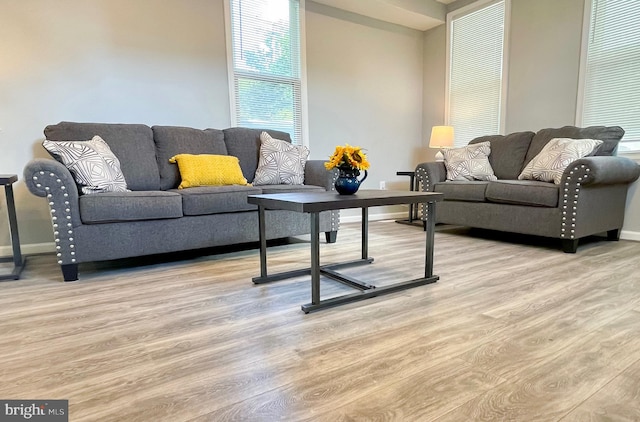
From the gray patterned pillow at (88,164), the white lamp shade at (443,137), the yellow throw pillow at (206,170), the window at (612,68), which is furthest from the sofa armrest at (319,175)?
the window at (612,68)

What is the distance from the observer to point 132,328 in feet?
4.68

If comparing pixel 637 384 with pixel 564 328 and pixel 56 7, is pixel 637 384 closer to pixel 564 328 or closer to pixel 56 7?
pixel 564 328

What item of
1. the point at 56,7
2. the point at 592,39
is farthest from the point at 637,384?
the point at 56,7

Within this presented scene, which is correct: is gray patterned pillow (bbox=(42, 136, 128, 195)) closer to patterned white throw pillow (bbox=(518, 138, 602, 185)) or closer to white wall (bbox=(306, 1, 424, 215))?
white wall (bbox=(306, 1, 424, 215))

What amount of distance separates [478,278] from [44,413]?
1.99 meters

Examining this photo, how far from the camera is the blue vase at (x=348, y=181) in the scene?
1.88 meters

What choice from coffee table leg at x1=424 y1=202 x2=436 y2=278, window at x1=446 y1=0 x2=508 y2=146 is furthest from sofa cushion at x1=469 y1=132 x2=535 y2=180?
coffee table leg at x1=424 y1=202 x2=436 y2=278

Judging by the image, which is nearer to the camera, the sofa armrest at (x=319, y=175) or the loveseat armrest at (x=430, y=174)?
the sofa armrest at (x=319, y=175)

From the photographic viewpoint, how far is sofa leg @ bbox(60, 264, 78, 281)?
6.66ft

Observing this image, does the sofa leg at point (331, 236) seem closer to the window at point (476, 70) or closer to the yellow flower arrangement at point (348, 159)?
the yellow flower arrangement at point (348, 159)

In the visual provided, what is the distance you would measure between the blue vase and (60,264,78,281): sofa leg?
63.1 inches

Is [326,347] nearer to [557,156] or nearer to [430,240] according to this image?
[430,240]

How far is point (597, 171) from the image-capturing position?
2.43 m

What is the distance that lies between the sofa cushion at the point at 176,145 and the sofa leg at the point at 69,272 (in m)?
0.94
